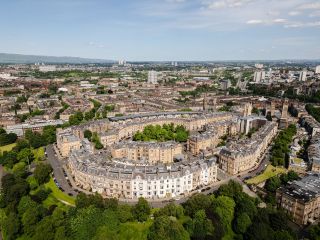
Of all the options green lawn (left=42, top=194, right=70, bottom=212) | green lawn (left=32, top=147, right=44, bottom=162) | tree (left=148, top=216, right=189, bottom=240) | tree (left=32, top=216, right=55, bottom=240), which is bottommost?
green lawn (left=42, top=194, right=70, bottom=212)

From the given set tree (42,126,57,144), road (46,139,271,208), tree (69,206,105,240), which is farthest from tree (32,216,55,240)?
tree (42,126,57,144)

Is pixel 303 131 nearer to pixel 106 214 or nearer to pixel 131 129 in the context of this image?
pixel 131 129

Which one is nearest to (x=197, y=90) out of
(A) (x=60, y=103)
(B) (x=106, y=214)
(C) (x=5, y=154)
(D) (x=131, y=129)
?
(A) (x=60, y=103)

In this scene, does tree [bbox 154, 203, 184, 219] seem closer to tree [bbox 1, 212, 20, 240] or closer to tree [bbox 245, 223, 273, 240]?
tree [bbox 245, 223, 273, 240]

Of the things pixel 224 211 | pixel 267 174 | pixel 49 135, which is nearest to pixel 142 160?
pixel 224 211

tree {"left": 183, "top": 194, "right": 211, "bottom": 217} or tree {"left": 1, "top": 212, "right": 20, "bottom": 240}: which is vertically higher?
tree {"left": 183, "top": 194, "right": 211, "bottom": 217}

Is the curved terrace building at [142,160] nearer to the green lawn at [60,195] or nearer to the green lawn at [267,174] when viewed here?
the green lawn at [60,195]

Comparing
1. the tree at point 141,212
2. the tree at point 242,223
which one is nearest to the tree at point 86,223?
the tree at point 141,212
